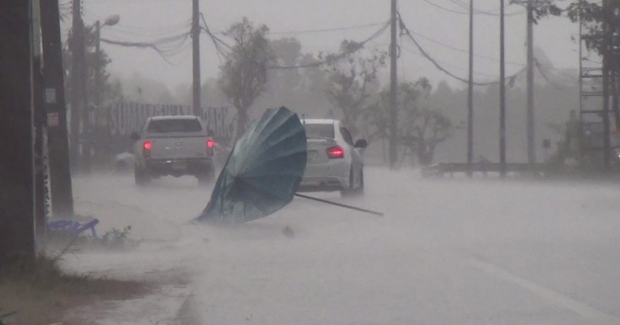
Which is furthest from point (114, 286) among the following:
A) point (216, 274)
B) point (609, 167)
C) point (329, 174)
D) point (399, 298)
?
point (609, 167)

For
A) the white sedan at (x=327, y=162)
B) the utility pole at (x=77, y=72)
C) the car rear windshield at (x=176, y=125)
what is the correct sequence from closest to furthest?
the white sedan at (x=327, y=162)
the car rear windshield at (x=176, y=125)
the utility pole at (x=77, y=72)

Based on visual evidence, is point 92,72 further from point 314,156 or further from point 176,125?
point 314,156

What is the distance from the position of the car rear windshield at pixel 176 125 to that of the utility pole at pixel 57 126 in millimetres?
13999

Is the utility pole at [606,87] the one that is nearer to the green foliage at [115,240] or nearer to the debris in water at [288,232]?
the debris in water at [288,232]

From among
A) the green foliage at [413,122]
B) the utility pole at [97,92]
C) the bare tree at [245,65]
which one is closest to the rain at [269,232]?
the utility pole at [97,92]

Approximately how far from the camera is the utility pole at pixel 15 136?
11.4 m

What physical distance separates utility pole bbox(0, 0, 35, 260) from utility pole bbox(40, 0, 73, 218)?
283 inches

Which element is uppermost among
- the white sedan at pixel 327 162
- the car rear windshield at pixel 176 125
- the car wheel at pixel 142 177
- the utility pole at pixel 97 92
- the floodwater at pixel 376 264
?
the utility pole at pixel 97 92

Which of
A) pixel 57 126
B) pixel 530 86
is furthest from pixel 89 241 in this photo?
pixel 530 86

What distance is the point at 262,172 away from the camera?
19.2 meters

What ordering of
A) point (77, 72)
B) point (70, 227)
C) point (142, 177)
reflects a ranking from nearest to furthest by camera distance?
point (70, 227) → point (142, 177) → point (77, 72)

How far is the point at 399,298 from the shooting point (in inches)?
442

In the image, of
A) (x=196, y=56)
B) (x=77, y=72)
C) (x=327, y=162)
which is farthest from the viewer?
(x=196, y=56)

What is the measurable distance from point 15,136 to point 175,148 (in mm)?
21588
